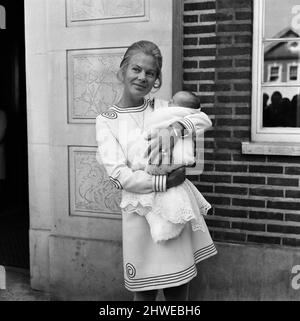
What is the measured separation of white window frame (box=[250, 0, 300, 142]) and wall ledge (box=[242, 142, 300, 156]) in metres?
0.02

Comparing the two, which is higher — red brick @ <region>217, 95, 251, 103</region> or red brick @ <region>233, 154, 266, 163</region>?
red brick @ <region>217, 95, 251, 103</region>

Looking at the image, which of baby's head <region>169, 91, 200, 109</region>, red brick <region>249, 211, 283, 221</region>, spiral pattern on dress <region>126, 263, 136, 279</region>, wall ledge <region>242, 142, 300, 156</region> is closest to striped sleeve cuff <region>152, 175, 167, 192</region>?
baby's head <region>169, 91, 200, 109</region>

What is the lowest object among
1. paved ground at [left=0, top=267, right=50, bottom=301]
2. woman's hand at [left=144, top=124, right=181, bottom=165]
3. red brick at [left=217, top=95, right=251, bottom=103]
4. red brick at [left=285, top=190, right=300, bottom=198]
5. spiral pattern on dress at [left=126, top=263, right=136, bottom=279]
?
paved ground at [left=0, top=267, right=50, bottom=301]

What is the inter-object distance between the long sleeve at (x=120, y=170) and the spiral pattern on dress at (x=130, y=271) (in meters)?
0.49

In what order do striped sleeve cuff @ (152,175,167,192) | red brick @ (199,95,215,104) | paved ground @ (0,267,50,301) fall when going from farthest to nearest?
paved ground @ (0,267,50,301)
red brick @ (199,95,215,104)
striped sleeve cuff @ (152,175,167,192)

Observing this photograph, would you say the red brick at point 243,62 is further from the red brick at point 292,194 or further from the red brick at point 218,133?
the red brick at point 292,194

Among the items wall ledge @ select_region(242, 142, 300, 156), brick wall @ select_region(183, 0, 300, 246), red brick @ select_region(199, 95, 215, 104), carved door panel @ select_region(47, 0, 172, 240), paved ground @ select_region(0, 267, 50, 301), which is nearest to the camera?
wall ledge @ select_region(242, 142, 300, 156)

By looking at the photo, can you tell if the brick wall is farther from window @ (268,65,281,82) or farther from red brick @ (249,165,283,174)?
window @ (268,65,281,82)

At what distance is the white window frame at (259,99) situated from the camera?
4141mm

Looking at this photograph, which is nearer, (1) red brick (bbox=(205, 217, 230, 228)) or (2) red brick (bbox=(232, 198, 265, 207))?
(2) red brick (bbox=(232, 198, 265, 207))

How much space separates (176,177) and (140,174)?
212 mm

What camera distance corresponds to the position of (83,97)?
4.57 metres

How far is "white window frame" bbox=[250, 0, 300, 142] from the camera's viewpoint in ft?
13.6
